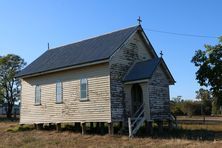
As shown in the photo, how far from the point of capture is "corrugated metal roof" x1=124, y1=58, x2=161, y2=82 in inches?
925

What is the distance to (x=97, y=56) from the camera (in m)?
24.1

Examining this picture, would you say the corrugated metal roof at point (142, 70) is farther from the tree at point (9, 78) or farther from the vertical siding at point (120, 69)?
the tree at point (9, 78)

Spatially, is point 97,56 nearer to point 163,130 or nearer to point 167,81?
point 167,81

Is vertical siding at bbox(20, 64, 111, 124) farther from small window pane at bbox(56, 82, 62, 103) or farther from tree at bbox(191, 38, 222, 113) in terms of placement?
tree at bbox(191, 38, 222, 113)

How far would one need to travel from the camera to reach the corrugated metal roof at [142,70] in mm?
23500

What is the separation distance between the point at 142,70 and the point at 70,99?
19.0ft

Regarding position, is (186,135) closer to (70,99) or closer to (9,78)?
(70,99)

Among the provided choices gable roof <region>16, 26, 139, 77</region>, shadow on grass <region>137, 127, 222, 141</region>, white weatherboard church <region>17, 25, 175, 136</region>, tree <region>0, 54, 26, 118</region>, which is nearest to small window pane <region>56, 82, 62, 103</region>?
white weatherboard church <region>17, 25, 175, 136</region>

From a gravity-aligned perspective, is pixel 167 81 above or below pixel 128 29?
below

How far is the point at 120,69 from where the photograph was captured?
24375 mm

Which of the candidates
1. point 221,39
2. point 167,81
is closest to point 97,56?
point 167,81

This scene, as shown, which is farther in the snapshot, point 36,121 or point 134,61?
point 36,121

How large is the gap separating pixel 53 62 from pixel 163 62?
9.36 m

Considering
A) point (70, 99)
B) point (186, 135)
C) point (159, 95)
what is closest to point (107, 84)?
point (70, 99)
